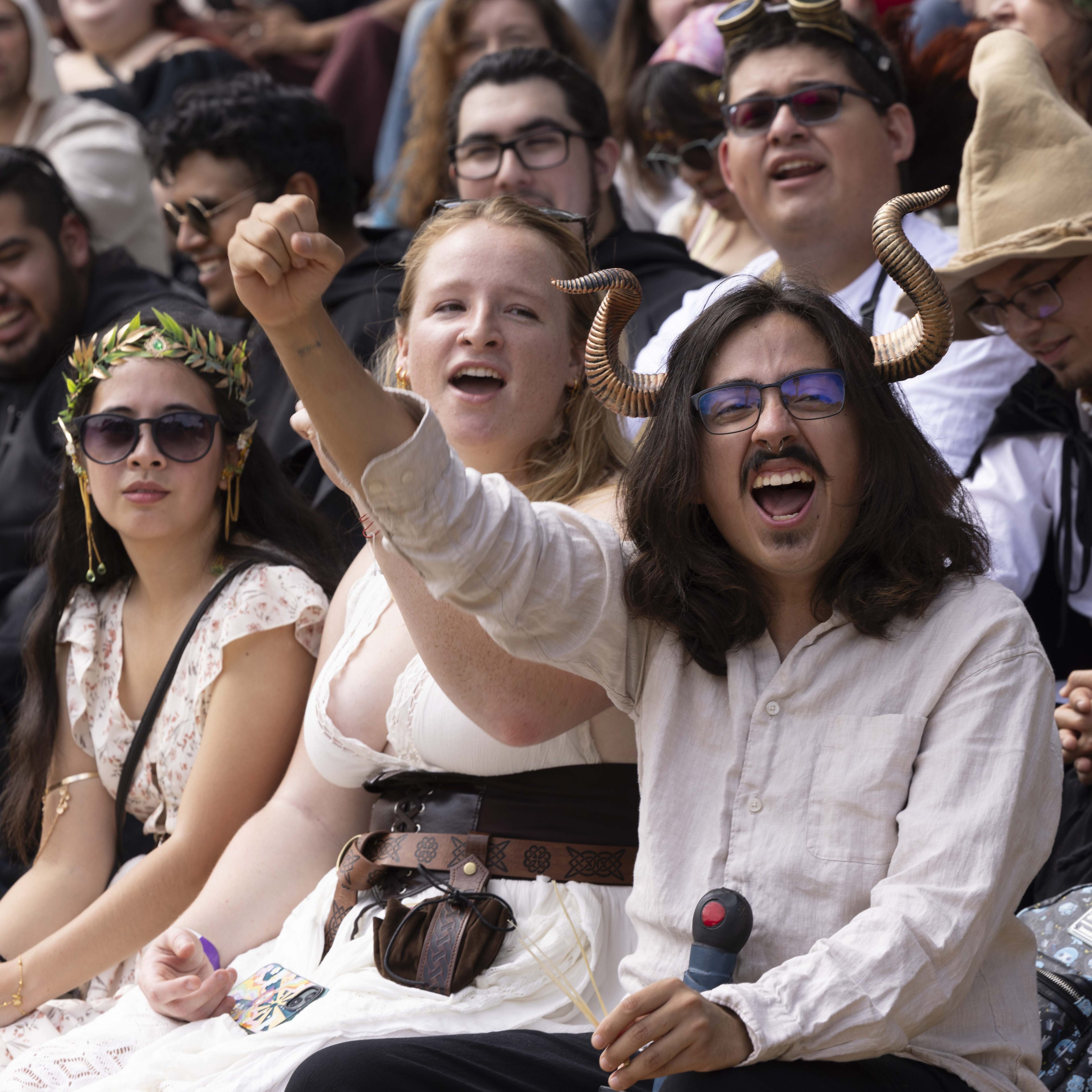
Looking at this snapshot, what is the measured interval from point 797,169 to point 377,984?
7.84 feet

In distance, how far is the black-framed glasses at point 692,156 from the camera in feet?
14.4

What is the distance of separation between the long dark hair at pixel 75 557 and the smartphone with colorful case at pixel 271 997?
108 centimetres

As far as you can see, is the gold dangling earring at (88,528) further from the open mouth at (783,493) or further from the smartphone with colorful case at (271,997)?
the open mouth at (783,493)

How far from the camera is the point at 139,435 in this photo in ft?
10.7

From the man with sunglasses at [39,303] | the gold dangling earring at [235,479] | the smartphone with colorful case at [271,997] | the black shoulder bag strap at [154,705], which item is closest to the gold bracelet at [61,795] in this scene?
the black shoulder bag strap at [154,705]

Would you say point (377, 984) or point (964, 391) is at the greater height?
point (964, 391)

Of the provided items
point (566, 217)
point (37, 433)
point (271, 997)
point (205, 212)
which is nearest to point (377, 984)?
point (271, 997)

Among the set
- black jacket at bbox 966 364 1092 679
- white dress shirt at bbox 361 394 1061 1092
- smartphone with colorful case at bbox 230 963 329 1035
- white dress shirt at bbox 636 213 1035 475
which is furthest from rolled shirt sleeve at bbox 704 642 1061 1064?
white dress shirt at bbox 636 213 1035 475

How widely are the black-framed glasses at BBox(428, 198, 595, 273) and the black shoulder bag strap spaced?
1.01 m

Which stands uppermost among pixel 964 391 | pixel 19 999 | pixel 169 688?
pixel 964 391

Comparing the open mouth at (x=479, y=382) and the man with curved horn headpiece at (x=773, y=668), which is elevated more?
the open mouth at (x=479, y=382)

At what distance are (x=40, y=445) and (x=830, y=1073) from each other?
3386 millimetres

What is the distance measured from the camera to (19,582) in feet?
13.1

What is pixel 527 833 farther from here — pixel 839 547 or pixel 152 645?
pixel 152 645
